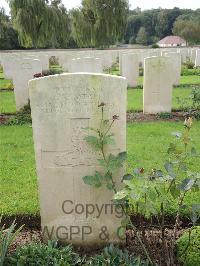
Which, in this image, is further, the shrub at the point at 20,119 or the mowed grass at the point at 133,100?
the mowed grass at the point at 133,100

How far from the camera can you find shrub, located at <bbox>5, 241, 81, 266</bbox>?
2578mm

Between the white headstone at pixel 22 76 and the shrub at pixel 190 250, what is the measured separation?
22.9ft

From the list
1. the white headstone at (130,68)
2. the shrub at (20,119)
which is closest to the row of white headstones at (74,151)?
the shrub at (20,119)

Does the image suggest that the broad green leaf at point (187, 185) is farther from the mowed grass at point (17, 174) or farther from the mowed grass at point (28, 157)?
the mowed grass at point (17, 174)

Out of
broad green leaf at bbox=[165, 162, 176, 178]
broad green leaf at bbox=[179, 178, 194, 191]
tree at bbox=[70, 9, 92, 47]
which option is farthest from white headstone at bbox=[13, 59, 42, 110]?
tree at bbox=[70, 9, 92, 47]

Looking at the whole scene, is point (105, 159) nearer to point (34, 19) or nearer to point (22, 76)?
point (22, 76)

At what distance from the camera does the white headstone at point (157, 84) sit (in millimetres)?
8188

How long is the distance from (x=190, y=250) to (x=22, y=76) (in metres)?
7.21

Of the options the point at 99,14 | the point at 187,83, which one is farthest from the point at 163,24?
the point at 187,83

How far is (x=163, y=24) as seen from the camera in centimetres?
7744

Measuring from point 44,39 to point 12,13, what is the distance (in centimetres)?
267

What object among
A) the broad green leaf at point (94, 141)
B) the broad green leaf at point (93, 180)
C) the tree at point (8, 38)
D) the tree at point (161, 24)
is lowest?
the broad green leaf at point (93, 180)

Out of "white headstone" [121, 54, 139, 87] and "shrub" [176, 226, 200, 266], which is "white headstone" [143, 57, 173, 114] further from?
"shrub" [176, 226, 200, 266]

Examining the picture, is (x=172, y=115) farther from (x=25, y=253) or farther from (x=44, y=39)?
(x=44, y=39)
